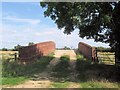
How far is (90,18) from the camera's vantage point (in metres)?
16.9

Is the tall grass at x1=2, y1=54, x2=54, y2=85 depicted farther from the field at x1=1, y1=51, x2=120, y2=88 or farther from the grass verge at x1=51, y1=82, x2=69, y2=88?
the grass verge at x1=51, y1=82, x2=69, y2=88

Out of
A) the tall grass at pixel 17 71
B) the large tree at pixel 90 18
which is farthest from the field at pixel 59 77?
the large tree at pixel 90 18

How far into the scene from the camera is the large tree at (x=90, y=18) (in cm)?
1612

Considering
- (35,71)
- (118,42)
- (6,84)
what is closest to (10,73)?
(35,71)

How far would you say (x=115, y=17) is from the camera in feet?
55.2

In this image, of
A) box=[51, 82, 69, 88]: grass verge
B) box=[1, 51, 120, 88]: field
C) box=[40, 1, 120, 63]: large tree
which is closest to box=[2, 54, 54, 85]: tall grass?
box=[1, 51, 120, 88]: field

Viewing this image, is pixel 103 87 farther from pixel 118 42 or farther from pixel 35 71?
pixel 35 71

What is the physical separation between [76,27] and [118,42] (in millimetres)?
2504

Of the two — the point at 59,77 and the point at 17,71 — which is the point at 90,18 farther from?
the point at 17,71

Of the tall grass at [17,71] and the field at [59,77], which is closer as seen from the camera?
the field at [59,77]

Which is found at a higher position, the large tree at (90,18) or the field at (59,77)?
the large tree at (90,18)

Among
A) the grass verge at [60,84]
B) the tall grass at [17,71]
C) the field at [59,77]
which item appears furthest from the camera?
the tall grass at [17,71]

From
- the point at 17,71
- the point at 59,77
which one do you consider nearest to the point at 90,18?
the point at 59,77

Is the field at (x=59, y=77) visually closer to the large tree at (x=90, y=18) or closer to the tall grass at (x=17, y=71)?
the tall grass at (x=17, y=71)
